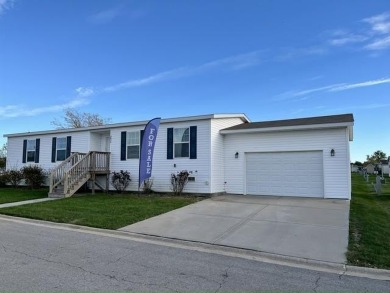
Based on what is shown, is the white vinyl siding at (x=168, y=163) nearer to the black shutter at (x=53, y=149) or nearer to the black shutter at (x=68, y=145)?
the black shutter at (x=68, y=145)

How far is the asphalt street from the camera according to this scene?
168 inches

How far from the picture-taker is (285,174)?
14680 millimetres

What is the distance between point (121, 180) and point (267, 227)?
1057 centimetres

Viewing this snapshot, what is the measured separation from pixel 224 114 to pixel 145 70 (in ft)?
25.1

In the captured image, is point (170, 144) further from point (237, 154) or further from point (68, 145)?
point (68, 145)

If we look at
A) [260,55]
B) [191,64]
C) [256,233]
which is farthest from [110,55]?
[256,233]

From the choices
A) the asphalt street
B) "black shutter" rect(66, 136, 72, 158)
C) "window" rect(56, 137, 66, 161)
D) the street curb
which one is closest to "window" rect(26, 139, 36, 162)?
"window" rect(56, 137, 66, 161)

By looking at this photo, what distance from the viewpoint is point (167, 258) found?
18.5 ft

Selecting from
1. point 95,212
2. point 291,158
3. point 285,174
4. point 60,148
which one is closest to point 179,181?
point 285,174

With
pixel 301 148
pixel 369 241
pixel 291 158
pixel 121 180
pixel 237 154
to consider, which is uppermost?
pixel 301 148

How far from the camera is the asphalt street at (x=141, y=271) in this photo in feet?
14.0

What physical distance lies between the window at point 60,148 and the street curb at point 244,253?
1137cm

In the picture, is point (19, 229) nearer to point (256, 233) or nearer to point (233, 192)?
point (256, 233)

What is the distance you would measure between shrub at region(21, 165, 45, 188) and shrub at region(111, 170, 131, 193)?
5.43 m
